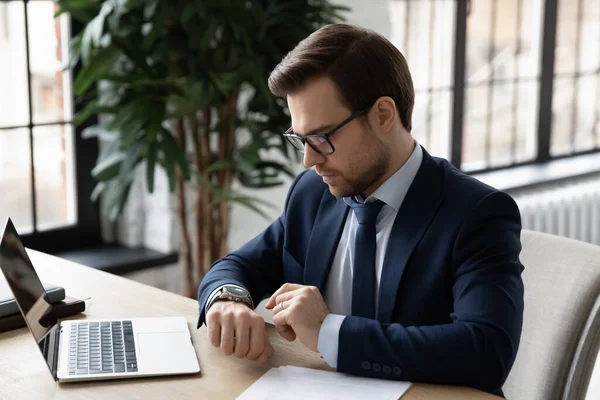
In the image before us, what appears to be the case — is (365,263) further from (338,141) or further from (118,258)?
(118,258)

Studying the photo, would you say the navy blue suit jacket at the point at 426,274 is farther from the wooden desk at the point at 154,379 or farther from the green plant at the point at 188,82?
the green plant at the point at 188,82

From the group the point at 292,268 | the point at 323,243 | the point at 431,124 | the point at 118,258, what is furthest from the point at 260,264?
the point at 431,124

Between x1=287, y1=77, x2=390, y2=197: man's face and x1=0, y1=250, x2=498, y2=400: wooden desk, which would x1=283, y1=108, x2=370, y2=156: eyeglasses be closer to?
x1=287, y1=77, x2=390, y2=197: man's face

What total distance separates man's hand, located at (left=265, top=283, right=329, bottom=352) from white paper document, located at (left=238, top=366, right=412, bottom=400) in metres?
0.06

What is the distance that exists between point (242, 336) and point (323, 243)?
0.31 metres

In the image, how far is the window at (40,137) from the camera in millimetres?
3012

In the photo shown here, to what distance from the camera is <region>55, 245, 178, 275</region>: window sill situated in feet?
10.3

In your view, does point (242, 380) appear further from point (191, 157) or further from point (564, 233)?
point (564, 233)

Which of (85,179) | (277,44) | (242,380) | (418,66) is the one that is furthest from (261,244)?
(418,66)

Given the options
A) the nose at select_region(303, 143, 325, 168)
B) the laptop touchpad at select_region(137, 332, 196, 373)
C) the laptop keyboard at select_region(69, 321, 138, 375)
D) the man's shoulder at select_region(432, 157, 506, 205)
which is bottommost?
the laptop touchpad at select_region(137, 332, 196, 373)

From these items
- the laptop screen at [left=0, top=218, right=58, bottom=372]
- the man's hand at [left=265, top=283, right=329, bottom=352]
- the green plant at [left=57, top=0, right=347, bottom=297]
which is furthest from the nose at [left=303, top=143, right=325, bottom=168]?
the green plant at [left=57, top=0, right=347, bottom=297]

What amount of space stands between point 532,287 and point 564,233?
2973 mm

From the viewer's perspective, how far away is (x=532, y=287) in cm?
169

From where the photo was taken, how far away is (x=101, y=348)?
151 centimetres
